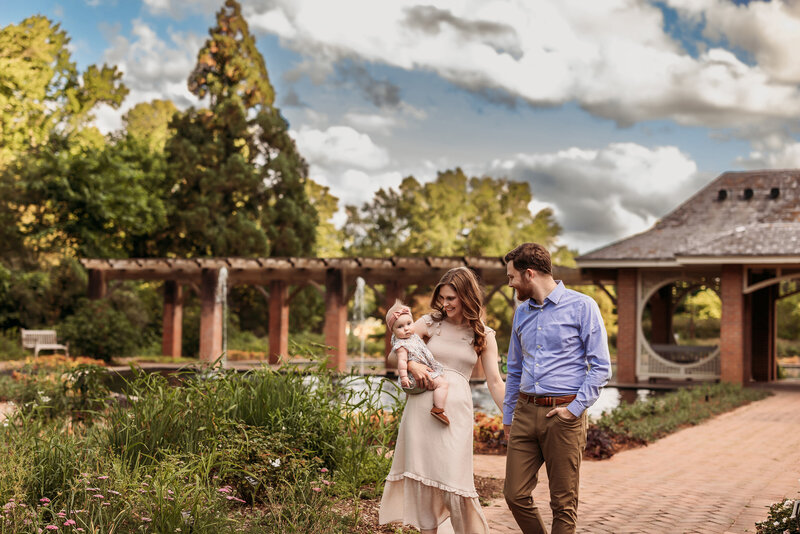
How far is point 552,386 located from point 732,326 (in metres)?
17.1

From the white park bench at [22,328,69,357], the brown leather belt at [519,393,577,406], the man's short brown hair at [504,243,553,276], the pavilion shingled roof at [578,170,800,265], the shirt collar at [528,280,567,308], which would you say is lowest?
the white park bench at [22,328,69,357]

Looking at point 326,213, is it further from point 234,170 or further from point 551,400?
point 551,400

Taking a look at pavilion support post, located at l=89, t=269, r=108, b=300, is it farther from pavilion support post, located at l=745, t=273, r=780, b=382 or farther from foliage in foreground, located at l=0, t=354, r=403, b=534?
pavilion support post, located at l=745, t=273, r=780, b=382

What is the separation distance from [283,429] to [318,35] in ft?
112

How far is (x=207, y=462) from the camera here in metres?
5.10

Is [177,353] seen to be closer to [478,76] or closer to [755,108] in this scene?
[478,76]

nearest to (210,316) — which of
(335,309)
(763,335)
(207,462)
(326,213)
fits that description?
(335,309)

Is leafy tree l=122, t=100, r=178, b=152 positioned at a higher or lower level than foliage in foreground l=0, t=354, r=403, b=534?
higher

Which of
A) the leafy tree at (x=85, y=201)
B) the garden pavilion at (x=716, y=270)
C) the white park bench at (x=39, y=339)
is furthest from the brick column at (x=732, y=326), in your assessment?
the leafy tree at (x=85, y=201)

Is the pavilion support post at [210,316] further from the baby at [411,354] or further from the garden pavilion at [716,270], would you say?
the baby at [411,354]

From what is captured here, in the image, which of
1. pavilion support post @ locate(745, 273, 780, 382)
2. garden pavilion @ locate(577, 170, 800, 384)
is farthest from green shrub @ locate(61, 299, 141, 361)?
pavilion support post @ locate(745, 273, 780, 382)

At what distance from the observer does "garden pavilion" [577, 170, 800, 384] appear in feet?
64.0

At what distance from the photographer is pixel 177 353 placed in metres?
27.4

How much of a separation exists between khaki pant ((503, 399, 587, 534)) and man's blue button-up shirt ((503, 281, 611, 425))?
11 centimetres
